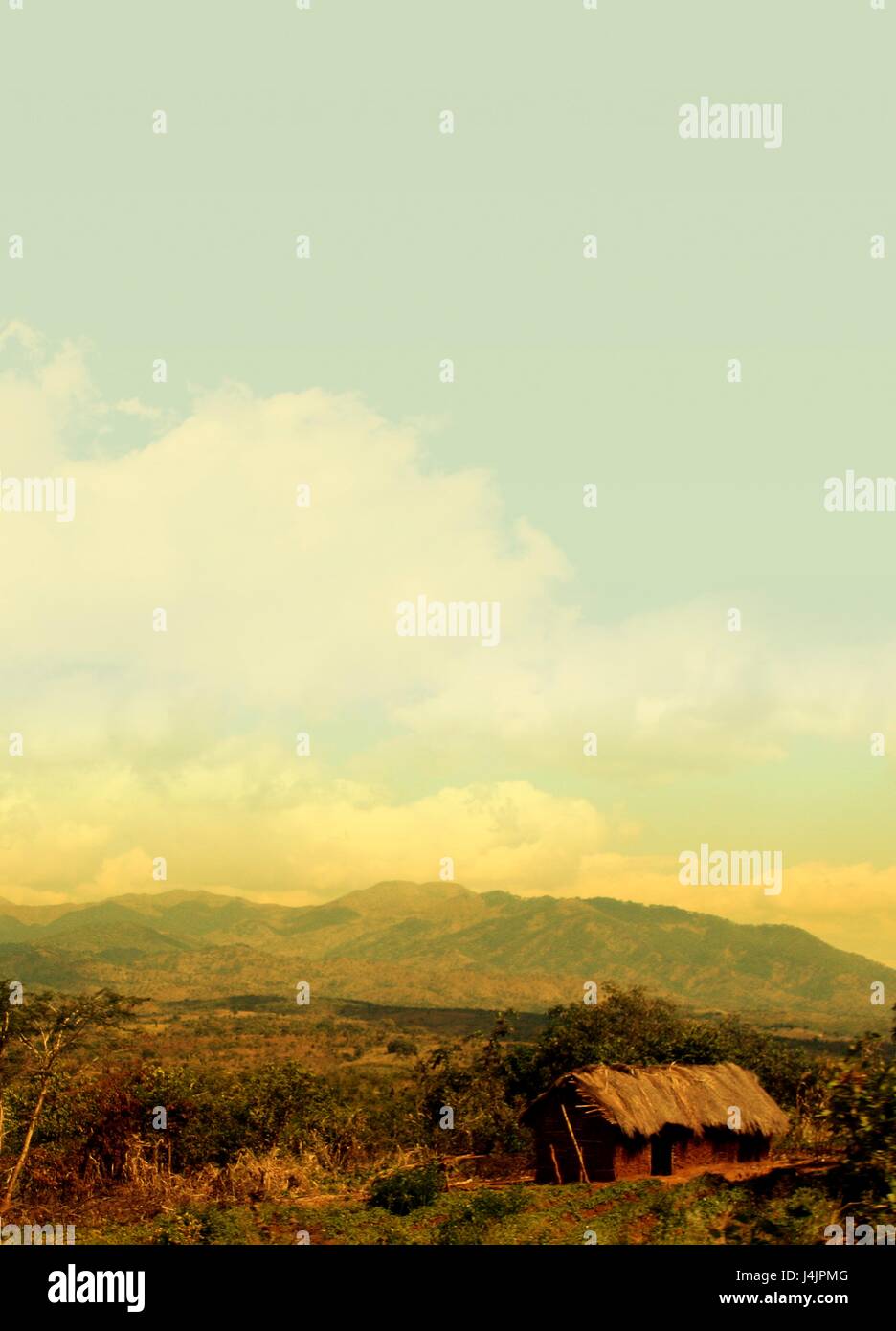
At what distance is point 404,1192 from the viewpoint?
1089 inches

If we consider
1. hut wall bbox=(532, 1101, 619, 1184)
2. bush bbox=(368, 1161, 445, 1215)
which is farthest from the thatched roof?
bush bbox=(368, 1161, 445, 1215)

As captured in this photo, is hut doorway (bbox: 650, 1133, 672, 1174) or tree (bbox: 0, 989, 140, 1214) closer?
tree (bbox: 0, 989, 140, 1214)

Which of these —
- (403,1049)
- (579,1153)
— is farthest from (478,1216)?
(403,1049)

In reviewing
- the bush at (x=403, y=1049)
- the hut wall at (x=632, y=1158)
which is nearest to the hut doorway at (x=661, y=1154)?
the hut wall at (x=632, y=1158)

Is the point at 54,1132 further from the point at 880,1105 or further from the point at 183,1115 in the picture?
the point at 880,1105

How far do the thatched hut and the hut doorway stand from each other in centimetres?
3

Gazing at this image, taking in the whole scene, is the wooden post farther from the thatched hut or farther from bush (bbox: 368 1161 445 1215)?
bush (bbox: 368 1161 445 1215)

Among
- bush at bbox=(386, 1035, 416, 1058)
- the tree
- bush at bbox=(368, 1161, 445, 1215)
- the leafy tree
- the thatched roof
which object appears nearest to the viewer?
the leafy tree

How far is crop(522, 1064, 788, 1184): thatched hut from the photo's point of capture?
3222 centimetres

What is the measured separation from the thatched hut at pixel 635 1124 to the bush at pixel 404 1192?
4.87m
